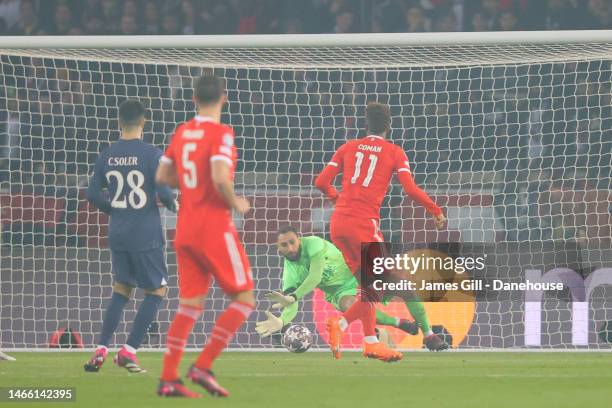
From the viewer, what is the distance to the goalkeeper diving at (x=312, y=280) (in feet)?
28.8

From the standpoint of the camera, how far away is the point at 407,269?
33.6 ft

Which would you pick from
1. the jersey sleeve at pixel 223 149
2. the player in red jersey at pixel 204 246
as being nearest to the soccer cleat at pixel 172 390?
the player in red jersey at pixel 204 246

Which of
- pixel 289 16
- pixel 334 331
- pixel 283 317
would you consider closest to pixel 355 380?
pixel 334 331

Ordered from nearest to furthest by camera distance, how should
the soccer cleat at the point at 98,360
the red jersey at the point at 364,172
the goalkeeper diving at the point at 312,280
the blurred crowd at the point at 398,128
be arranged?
the soccer cleat at the point at 98,360, the red jersey at the point at 364,172, the goalkeeper diving at the point at 312,280, the blurred crowd at the point at 398,128

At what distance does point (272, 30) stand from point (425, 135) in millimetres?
3803

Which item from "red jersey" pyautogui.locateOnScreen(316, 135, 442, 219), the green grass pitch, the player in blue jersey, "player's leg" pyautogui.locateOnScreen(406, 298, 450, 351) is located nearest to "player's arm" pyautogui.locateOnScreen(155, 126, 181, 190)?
the green grass pitch

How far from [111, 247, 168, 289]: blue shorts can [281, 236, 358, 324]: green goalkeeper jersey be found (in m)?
1.86

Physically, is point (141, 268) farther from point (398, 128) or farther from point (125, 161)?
point (398, 128)

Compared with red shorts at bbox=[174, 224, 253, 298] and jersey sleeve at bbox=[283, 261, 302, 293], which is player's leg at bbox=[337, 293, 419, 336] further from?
red shorts at bbox=[174, 224, 253, 298]

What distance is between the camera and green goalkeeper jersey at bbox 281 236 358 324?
9039mm

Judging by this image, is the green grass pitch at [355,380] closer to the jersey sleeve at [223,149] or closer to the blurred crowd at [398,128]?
the jersey sleeve at [223,149]

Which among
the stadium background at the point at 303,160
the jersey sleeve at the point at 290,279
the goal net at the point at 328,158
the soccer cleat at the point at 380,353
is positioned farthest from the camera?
the stadium background at the point at 303,160

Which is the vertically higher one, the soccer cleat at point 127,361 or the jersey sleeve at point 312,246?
the jersey sleeve at point 312,246

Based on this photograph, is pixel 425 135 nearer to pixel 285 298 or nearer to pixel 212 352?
pixel 285 298
